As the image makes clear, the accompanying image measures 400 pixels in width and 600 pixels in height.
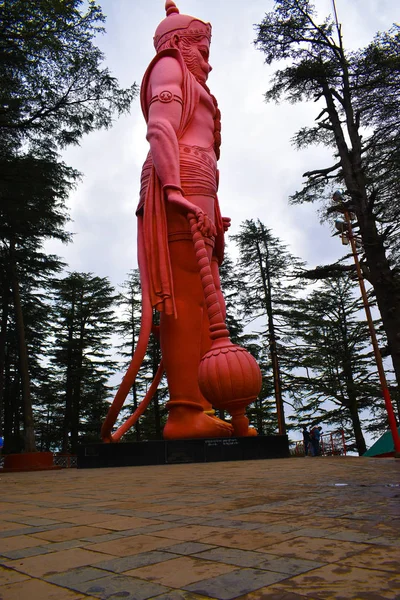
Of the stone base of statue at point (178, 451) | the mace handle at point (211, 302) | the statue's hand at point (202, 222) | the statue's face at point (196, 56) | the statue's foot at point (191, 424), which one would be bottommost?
the stone base of statue at point (178, 451)

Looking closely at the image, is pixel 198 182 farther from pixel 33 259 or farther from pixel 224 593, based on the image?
pixel 33 259

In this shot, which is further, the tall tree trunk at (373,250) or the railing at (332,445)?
the railing at (332,445)

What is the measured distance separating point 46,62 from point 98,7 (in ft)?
5.47

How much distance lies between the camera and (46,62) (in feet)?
33.1

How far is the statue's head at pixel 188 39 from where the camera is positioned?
1121 cm

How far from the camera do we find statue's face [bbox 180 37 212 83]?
11202 mm

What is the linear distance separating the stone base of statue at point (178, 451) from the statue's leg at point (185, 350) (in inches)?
33.9

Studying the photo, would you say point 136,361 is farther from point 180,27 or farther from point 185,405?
point 180,27

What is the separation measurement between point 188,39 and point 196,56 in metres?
0.47

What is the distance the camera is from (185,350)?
9617 millimetres

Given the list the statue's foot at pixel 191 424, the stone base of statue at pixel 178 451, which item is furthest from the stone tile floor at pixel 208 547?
the statue's foot at pixel 191 424

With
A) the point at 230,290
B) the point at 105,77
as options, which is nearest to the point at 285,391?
the point at 230,290

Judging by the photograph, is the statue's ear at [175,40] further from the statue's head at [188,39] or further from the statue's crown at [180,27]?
the statue's crown at [180,27]

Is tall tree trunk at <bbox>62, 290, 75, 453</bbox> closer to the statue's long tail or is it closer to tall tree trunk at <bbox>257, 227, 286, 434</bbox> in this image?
tall tree trunk at <bbox>257, 227, 286, 434</bbox>
